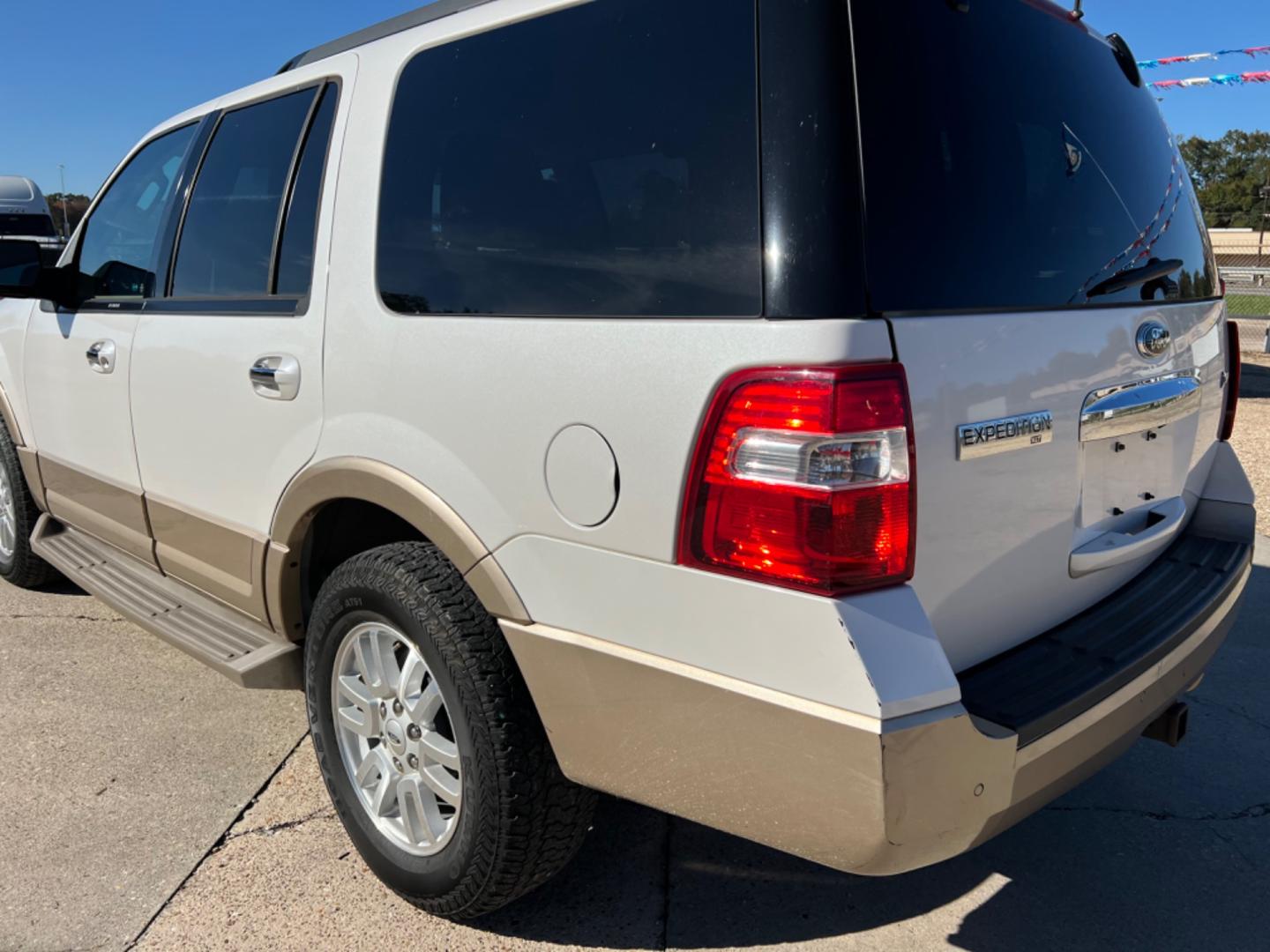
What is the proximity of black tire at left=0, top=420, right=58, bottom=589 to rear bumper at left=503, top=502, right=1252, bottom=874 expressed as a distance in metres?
3.48

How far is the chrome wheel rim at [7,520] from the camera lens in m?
4.67

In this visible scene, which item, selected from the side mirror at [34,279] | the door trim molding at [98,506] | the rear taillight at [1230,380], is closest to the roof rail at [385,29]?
the side mirror at [34,279]

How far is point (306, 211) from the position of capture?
270 centimetres

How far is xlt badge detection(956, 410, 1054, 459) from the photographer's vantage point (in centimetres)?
181

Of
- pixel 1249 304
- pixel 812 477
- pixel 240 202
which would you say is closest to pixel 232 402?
pixel 240 202

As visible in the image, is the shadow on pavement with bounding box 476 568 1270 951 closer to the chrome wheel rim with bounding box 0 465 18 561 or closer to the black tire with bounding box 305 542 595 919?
the black tire with bounding box 305 542 595 919

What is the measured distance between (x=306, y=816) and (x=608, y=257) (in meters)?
1.93

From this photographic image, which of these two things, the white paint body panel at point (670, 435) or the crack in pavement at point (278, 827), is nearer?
the white paint body panel at point (670, 435)

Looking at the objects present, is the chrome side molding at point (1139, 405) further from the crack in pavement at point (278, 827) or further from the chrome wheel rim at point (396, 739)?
the crack in pavement at point (278, 827)

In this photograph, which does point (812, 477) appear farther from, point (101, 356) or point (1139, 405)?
point (101, 356)

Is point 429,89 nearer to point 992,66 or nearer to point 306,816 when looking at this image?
point 992,66

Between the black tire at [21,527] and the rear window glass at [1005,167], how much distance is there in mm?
4162

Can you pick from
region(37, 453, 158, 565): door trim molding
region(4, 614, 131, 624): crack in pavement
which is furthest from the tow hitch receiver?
region(4, 614, 131, 624): crack in pavement

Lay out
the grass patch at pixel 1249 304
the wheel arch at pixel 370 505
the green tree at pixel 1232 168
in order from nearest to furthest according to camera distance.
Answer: the wheel arch at pixel 370 505
the grass patch at pixel 1249 304
the green tree at pixel 1232 168
